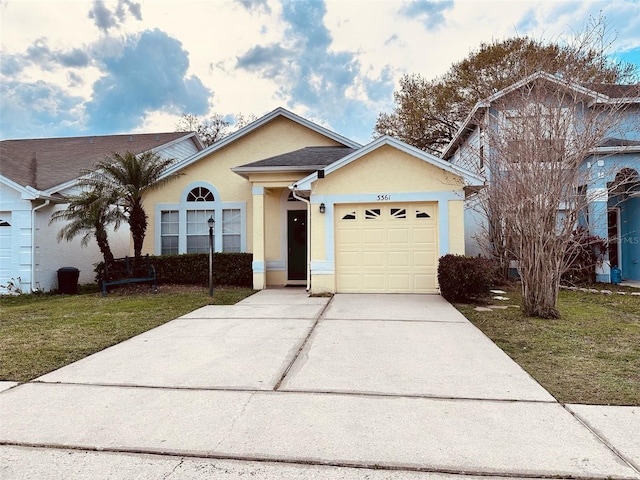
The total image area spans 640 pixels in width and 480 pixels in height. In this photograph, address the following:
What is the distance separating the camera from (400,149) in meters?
10.5

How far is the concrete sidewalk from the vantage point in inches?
105

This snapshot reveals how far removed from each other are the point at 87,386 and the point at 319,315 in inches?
176

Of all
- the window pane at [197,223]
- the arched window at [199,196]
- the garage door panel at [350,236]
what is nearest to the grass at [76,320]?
the window pane at [197,223]

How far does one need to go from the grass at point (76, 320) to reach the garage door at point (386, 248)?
3.00 meters

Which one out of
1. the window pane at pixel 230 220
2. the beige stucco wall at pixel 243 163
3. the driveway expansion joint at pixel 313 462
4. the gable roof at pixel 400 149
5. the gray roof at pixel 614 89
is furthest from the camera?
the window pane at pixel 230 220

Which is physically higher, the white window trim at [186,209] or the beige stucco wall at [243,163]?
the beige stucco wall at [243,163]

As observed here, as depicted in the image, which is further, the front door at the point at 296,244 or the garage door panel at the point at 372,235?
the front door at the point at 296,244

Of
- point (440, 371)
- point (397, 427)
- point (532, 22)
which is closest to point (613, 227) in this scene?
point (532, 22)

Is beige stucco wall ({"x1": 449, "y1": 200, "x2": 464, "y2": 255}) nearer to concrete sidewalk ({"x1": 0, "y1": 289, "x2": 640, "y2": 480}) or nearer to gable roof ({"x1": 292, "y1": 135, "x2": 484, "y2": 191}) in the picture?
gable roof ({"x1": 292, "y1": 135, "x2": 484, "y2": 191})

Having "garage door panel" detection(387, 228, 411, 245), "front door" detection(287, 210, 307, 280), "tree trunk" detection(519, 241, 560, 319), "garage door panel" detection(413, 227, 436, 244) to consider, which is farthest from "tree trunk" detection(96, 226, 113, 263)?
"tree trunk" detection(519, 241, 560, 319)

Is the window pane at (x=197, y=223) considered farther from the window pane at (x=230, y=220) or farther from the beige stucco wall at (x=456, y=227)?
the beige stucco wall at (x=456, y=227)

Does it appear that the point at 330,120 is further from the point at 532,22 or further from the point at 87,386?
the point at 87,386

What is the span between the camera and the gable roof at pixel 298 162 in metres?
11.5

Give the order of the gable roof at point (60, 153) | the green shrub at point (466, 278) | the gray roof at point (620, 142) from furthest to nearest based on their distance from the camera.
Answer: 1. the gable roof at point (60, 153)
2. the gray roof at point (620, 142)
3. the green shrub at point (466, 278)
